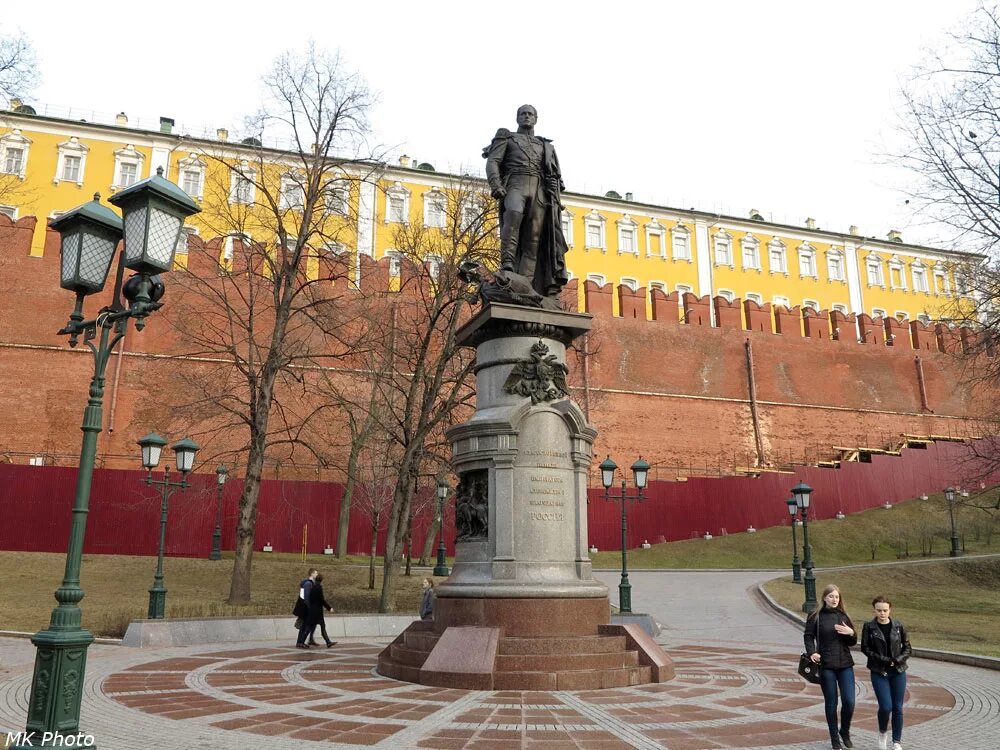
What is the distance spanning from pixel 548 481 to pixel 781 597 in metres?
14.1

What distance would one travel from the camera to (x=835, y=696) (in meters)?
5.98

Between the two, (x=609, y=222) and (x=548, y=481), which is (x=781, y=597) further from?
(x=609, y=222)

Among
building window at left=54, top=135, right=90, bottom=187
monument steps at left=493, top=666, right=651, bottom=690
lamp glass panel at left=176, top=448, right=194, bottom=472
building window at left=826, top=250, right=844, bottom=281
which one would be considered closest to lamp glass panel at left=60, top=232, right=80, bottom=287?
monument steps at left=493, top=666, right=651, bottom=690

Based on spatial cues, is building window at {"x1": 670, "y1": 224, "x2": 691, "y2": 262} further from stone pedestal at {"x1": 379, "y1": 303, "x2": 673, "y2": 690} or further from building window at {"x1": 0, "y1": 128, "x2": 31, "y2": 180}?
stone pedestal at {"x1": 379, "y1": 303, "x2": 673, "y2": 690}

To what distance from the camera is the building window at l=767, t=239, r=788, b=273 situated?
5644 cm

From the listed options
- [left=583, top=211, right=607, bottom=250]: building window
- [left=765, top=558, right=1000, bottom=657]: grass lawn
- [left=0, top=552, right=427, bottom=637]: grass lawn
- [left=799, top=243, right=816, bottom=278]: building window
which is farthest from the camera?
[left=799, top=243, right=816, bottom=278]: building window

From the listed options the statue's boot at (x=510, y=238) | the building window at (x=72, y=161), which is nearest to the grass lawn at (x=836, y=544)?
the statue's boot at (x=510, y=238)

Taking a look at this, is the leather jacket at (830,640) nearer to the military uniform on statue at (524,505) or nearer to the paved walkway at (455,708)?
the paved walkway at (455,708)

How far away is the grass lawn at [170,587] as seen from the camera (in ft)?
53.0

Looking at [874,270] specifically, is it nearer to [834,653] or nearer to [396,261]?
→ [396,261]

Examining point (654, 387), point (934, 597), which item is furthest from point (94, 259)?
point (654, 387)

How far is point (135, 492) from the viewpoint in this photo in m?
26.7

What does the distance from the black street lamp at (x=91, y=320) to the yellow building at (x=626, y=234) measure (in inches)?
1361

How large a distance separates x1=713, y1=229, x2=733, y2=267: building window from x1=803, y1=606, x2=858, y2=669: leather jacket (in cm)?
5070
